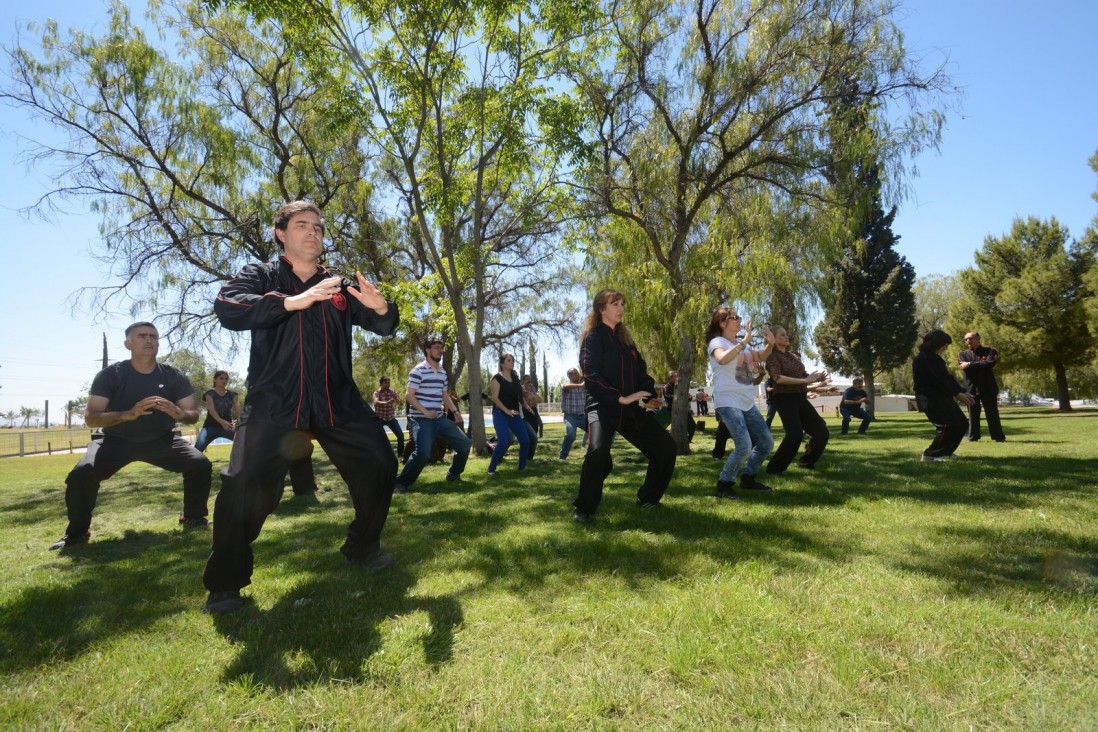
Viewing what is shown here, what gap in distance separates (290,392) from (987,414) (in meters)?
12.8

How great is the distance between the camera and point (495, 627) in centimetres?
305

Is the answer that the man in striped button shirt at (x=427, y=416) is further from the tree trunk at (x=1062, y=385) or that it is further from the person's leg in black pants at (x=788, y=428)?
the tree trunk at (x=1062, y=385)

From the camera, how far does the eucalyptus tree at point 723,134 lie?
11398 mm

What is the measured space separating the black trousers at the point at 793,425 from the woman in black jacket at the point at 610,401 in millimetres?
2423

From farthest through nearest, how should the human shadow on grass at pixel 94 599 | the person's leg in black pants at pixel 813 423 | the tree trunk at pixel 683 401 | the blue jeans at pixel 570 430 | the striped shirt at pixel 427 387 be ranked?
1. the tree trunk at pixel 683 401
2. the blue jeans at pixel 570 430
3. the striped shirt at pixel 427 387
4. the person's leg in black pants at pixel 813 423
5. the human shadow on grass at pixel 94 599

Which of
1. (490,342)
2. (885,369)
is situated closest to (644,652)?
(490,342)

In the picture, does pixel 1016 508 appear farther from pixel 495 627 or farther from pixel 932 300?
pixel 932 300

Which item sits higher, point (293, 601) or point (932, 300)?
point (932, 300)

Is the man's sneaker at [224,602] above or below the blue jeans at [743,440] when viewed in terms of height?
below

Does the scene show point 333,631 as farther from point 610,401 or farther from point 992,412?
point 992,412

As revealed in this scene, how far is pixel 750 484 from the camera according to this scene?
681 cm

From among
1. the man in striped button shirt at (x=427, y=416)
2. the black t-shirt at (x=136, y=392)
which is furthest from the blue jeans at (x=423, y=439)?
the black t-shirt at (x=136, y=392)

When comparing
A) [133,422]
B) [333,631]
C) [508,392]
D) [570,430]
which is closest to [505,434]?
[508,392]

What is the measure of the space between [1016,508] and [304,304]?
6.07 meters
